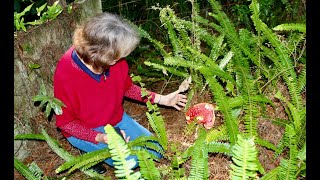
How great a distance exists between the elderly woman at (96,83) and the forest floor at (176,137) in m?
0.20

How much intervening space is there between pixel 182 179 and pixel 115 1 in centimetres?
303

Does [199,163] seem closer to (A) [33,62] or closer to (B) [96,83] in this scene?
(B) [96,83]

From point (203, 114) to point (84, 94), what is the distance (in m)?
0.83

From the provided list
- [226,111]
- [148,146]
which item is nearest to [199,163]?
[226,111]

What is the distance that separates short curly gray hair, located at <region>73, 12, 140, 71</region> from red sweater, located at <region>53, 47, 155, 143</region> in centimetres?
15

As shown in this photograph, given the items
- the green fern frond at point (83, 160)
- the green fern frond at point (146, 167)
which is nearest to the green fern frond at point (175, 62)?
the green fern frond at point (83, 160)

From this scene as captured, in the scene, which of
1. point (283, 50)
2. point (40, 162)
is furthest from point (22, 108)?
point (283, 50)

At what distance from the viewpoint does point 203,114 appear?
9.29 ft

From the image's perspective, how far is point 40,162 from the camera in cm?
310

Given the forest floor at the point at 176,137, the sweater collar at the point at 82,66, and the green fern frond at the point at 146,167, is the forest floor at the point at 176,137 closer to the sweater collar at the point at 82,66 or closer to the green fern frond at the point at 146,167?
the green fern frond at the point at 146,167

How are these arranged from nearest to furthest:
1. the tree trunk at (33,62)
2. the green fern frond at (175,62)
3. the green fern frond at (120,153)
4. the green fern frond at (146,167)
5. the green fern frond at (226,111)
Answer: the green fern frond at (120,153)
the green fern frond at (146,167)
the green fern frond at (226,111)
the green fern frond at (175,62)
the tree trunk at (33,62)

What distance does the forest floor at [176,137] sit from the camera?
2.60 metres
